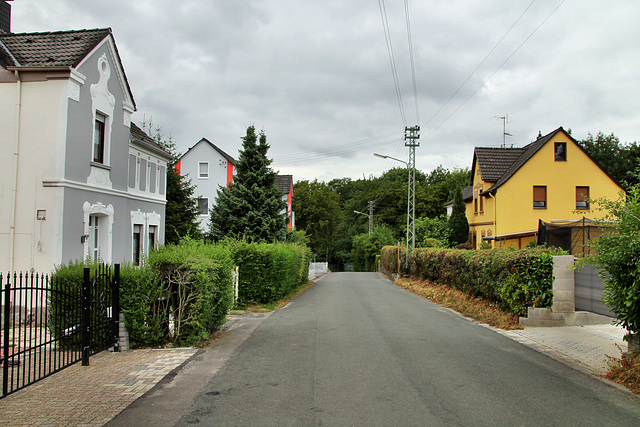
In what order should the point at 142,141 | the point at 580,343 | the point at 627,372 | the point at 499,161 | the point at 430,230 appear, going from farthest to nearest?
1. the point at 430,230
2. the point at 499,161
3. the point at 142,141
4. the point at 580,343
5. the point at 627,372

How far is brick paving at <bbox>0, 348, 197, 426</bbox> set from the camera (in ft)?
16.8

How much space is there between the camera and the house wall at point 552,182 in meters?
33.2

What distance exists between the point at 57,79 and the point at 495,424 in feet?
46.3

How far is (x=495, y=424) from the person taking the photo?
16.4 ft

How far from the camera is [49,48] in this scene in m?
14.5

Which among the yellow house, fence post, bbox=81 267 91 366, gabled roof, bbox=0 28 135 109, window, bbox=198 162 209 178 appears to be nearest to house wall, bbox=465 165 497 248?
the yellow house

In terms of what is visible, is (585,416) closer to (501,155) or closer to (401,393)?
(401,393)

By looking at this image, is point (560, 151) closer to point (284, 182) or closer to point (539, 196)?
point (539, 196)

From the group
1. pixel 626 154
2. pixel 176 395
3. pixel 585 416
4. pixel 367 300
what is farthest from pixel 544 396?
pixel 626 154

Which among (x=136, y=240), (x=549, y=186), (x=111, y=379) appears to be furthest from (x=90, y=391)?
(x=549, y=186)

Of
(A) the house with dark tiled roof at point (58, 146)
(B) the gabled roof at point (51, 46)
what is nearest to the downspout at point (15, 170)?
(A) the house with dark tiled roof at point (58, 146)

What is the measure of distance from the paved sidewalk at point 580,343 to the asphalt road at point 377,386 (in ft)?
1.33

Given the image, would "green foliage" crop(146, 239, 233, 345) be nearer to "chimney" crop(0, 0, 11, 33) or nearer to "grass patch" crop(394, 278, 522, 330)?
"grass patch" crop(394, 278, 522, 330)

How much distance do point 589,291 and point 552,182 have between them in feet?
82.7
